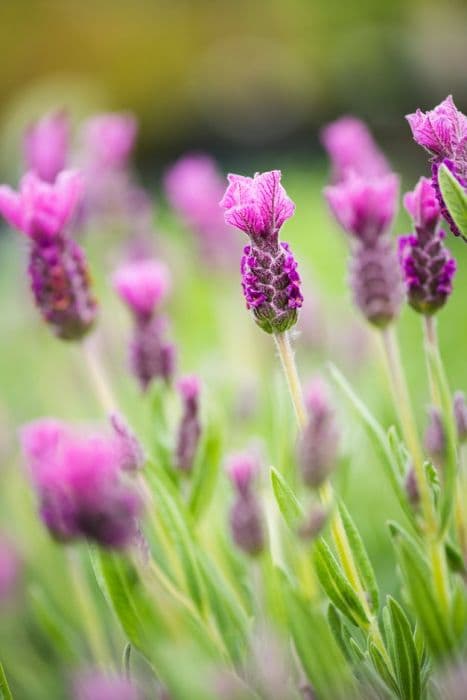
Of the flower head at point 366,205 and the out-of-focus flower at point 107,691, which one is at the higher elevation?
the flower head at point 366,205

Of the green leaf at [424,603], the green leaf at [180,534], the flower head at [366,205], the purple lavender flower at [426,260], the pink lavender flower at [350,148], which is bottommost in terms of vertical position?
the green leaf at [424,603]

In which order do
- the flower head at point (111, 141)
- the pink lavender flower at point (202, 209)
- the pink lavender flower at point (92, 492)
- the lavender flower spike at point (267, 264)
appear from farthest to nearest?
the pink lavender flower at point (202, 209) < the flower head at point (111, 141) < the lavender flower spike at point (267, 264) < the pink lavender flower at point (92, 492)

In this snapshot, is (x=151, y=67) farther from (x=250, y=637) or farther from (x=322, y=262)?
(x=250, y=637)

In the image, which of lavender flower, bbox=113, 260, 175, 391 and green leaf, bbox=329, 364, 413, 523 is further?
lavender flower, bbox=113, 260, 175, 391

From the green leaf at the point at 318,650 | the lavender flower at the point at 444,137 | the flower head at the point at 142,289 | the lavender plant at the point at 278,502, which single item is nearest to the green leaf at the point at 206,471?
the lavender plant at the point at 278,502

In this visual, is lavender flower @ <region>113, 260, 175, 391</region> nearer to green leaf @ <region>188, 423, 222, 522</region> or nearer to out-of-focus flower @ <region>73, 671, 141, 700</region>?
green leaf @ <region>188, 423, 222, 522</region>

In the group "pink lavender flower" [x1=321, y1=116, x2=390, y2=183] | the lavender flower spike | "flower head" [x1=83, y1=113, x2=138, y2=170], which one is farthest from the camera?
"flower head" [x1=83, y1=113, x2=138, y2=170]

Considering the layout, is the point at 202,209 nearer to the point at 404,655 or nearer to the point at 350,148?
the point at 350,148

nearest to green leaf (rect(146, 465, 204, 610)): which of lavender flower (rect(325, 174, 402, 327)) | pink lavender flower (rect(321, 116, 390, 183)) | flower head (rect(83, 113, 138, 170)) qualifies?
lavender flower (rect(325, 174, 402, 327))

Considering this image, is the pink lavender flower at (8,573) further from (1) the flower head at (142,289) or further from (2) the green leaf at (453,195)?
(2) the green leaf at (453,195)
